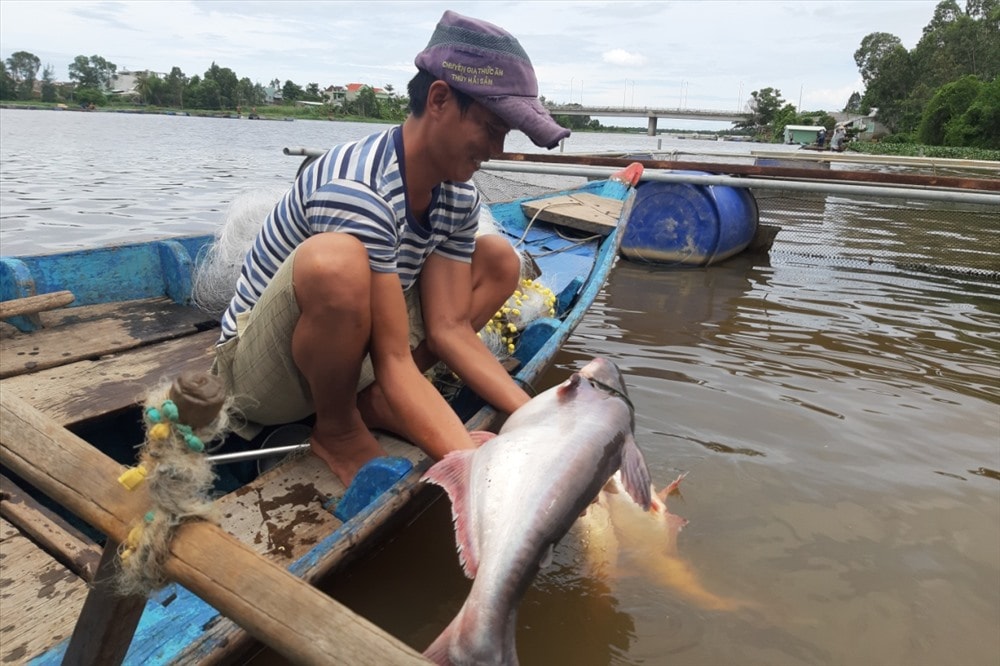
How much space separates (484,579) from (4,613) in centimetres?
132

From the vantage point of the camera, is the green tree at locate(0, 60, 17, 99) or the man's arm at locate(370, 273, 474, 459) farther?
the green tree at locate(0, 60, 17, 99)

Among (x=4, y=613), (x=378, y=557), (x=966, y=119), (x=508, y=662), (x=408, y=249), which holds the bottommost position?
(x=378, y=557)

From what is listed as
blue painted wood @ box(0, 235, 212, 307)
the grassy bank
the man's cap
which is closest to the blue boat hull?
blue painted wood @ box(0, 235, 212, 307)

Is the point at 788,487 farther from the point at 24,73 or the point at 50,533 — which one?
the point at 24,73

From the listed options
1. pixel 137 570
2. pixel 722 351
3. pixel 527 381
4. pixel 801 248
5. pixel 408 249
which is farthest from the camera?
pixel 801 248

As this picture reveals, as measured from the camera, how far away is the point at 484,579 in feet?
4.67

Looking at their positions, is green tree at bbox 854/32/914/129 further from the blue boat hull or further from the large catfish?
the large catfish

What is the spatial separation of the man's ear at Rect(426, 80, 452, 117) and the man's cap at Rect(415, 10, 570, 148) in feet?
0.10

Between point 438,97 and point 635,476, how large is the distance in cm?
138

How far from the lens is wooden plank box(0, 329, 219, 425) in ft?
8.80

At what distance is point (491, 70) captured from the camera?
2.11 meters

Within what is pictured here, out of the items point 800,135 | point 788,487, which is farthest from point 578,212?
point 800,135

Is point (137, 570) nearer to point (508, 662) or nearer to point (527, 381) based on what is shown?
point (508, 662)

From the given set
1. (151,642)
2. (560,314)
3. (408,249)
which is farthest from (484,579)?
(560,314)
